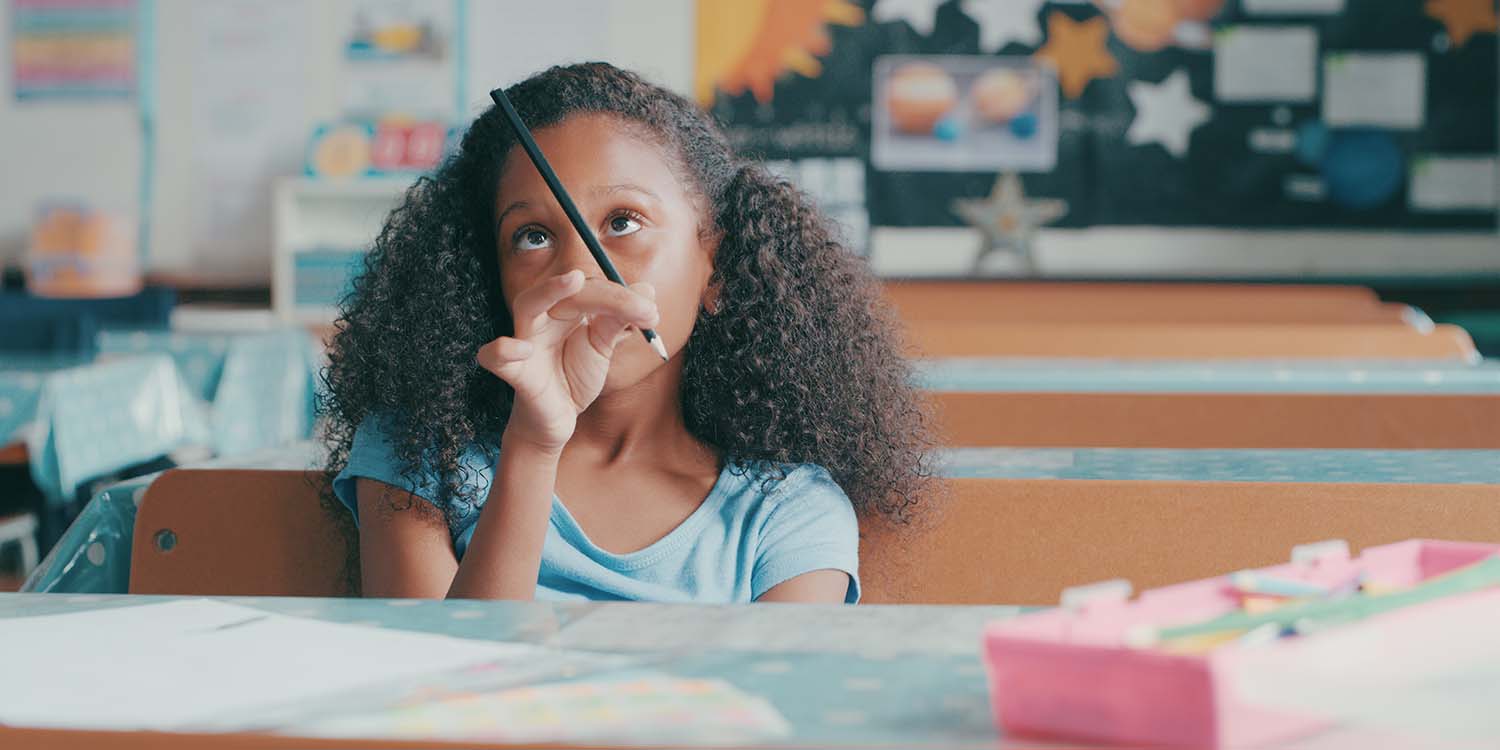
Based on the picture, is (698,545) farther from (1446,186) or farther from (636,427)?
(1446,186)

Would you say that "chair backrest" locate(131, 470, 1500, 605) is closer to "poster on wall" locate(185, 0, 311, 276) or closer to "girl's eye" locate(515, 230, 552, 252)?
"girl's eye" locate(515, 230, 552, 252)

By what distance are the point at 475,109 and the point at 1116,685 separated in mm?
4761

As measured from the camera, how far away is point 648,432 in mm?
1261

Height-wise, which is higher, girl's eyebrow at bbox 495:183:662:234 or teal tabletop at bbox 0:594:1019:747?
girl's eyebrow at bbox 495:183:662:234

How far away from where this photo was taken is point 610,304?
96 centimetres

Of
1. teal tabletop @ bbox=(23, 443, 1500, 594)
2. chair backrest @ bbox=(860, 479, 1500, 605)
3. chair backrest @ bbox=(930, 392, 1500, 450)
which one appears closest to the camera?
chair backrest @ bbox=(860, 479, 1500, 605)

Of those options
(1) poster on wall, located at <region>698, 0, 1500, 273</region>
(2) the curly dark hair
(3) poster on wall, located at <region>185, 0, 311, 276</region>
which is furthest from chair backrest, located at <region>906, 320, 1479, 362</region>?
(3) poster on wall, located at <region>185, 0, 311, 276</region>

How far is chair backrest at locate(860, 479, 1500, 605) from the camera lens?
3.59 feet

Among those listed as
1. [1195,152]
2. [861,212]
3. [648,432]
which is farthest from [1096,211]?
[648,432]

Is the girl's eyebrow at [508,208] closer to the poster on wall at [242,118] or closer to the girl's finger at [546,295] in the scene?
the girl's finger at [546,295]

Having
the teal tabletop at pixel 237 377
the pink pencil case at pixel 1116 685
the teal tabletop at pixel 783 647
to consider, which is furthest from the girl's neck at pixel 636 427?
the teal tabletop at pixel 237 377

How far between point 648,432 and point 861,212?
3.97m

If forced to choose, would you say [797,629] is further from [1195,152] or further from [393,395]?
[1195,152]

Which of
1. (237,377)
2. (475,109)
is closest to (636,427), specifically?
(237,377)
